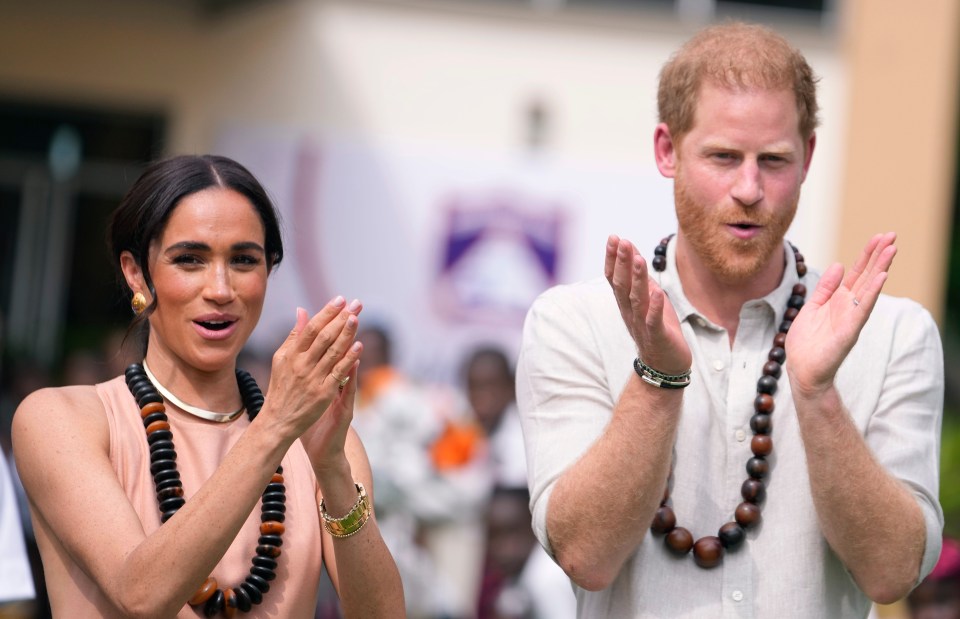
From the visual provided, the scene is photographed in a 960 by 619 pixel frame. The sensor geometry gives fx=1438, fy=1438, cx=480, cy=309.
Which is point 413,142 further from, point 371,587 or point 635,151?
point 371,587

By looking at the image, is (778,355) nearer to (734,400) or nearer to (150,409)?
(734,400)

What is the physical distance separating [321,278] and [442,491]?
13.8 ft

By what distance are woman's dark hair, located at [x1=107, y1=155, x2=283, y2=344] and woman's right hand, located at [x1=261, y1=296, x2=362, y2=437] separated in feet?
1.66

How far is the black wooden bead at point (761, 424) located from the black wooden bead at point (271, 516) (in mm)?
1150

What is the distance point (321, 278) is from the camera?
12102 millimetres

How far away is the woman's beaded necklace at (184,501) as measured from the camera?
323cm

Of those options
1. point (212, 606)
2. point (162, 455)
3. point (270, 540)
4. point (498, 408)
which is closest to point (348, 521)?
point (270, 540)

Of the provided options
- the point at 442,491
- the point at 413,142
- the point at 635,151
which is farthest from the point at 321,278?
the point at 442,491

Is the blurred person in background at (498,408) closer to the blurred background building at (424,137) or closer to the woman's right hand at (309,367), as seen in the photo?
the blurred background building at (424,137)

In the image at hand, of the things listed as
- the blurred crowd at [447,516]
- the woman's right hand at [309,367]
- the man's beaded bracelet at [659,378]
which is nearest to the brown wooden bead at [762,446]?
the man's beaded bracelet at [659,378]

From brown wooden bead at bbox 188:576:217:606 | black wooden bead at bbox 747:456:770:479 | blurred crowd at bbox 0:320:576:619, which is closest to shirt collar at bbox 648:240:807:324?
black wooden bead at bbox 747:456:770:479

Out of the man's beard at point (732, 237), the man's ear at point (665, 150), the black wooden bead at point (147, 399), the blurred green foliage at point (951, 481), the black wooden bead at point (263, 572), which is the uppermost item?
the man's ear at point (665, 150)

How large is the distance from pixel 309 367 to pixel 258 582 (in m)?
0.57

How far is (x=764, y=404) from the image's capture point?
3.48 m
